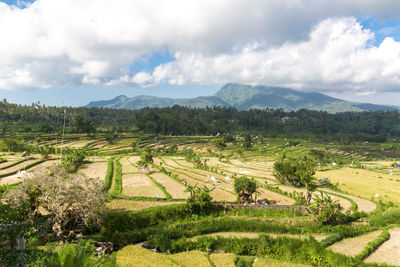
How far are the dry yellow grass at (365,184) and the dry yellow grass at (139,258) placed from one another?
37.0 meters

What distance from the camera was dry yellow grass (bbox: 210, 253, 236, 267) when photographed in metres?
18.0

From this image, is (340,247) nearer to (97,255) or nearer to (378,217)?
(378,217)

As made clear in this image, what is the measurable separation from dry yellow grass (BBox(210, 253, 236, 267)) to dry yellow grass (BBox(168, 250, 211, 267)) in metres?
0.69

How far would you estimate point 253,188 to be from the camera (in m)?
32.3

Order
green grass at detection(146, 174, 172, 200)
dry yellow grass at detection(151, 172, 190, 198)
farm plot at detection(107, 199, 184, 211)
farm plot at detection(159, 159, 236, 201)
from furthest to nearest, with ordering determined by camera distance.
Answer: farm plot at detection(159, 159, 236, 201), dry yellow grass at detection(151, 172, 190, 198), green grass at detection(146, 174, 172, 200), farm plot at detection(107, 199, 184, 211)

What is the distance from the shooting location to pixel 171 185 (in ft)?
126

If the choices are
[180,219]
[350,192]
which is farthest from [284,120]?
[180,219]

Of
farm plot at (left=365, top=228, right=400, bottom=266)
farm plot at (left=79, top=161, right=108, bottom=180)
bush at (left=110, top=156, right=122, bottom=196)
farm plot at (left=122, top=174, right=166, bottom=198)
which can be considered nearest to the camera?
farm plot at (left=365, top=228, right=400, bottom=266)

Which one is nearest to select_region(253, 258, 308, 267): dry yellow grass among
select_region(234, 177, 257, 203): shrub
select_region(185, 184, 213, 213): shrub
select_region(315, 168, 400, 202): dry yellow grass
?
select_region(185, 184, 213, 213): shrub

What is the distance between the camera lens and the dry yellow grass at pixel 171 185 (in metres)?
33.7

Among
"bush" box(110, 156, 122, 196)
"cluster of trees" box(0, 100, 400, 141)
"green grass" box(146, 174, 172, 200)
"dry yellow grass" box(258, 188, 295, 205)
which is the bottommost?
"dry yellow grass" box(258, 188, 295, 205)

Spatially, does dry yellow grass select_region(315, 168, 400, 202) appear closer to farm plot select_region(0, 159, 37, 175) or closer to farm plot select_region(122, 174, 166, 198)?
farm plot select_region(122, 174, 166, 198)

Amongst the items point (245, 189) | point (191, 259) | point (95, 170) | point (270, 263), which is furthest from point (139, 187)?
point (270, 263)

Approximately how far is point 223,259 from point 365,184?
40.1 meters
